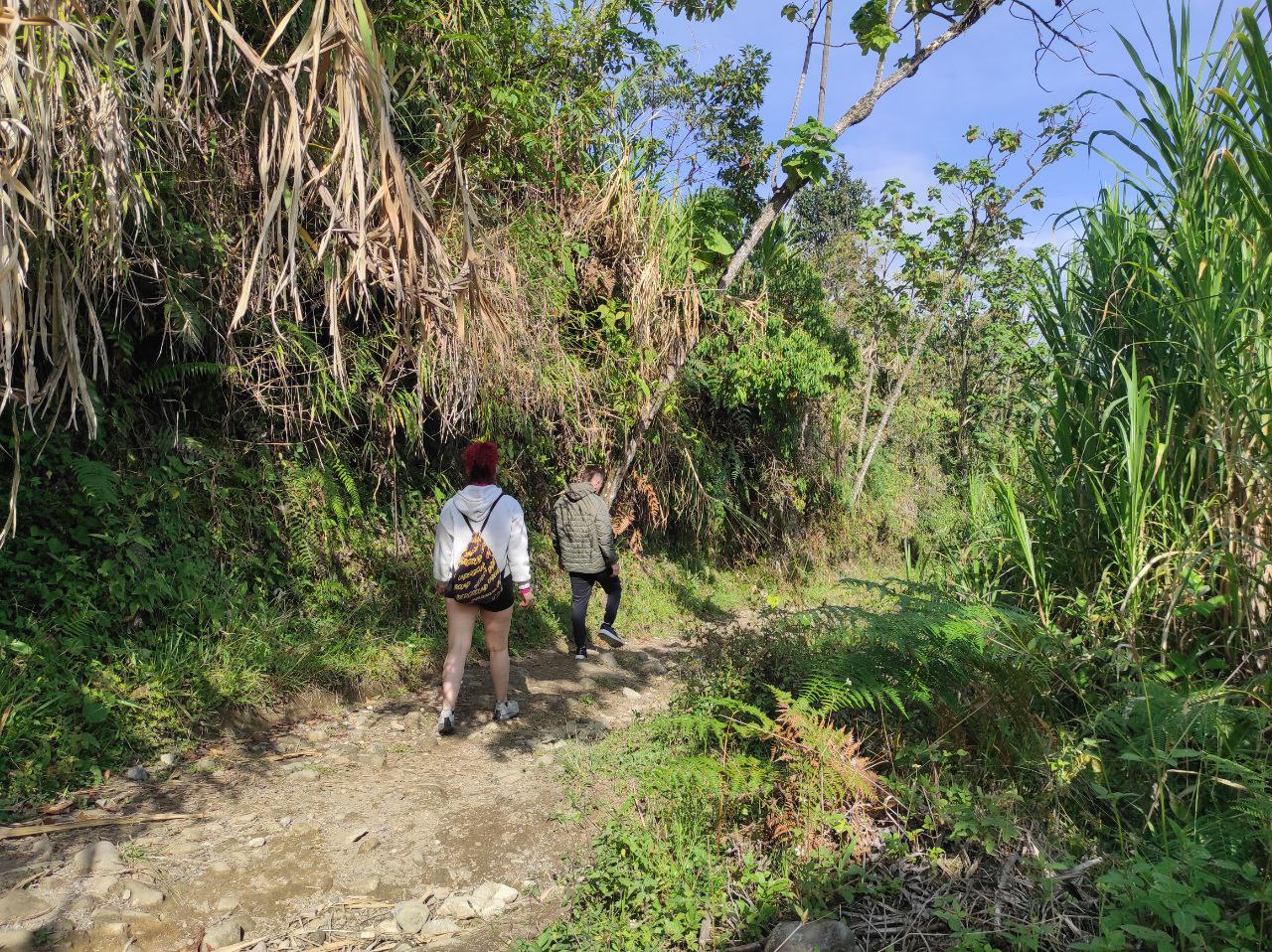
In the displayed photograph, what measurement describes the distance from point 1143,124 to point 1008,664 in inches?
99.8

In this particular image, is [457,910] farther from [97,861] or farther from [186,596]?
[186,596]

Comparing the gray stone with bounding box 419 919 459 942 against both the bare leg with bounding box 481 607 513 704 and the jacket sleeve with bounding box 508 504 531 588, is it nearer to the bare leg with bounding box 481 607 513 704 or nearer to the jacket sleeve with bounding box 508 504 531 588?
the bare leg with bounding box 481 607 513 704

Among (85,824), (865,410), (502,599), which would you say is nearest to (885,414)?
(865,410)

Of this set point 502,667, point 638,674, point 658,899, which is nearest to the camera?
point 658,899

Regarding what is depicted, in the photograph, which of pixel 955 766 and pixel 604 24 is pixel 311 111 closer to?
pixel 955 766

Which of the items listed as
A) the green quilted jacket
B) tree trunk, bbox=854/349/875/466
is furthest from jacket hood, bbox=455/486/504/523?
tree trunk, bbox=854/349/875/466

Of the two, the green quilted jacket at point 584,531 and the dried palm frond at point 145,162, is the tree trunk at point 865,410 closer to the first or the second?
the green quilted jacket at point 584,531

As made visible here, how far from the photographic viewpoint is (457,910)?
3176mm

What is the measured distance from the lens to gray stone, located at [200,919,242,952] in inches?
111

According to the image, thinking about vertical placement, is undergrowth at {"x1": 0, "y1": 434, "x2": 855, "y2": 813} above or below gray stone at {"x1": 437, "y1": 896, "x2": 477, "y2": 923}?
above

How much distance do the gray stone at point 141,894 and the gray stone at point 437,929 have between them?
38.7 inches

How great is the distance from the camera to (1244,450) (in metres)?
3.22

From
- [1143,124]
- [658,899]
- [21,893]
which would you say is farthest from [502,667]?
[1143,124]

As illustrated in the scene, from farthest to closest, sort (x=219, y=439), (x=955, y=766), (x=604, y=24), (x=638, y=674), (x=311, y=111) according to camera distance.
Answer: (x=604, y=24) → (x=638, y=674) → (x=219, y=439) → (x=955, y=766) → (x=311, y=111)
